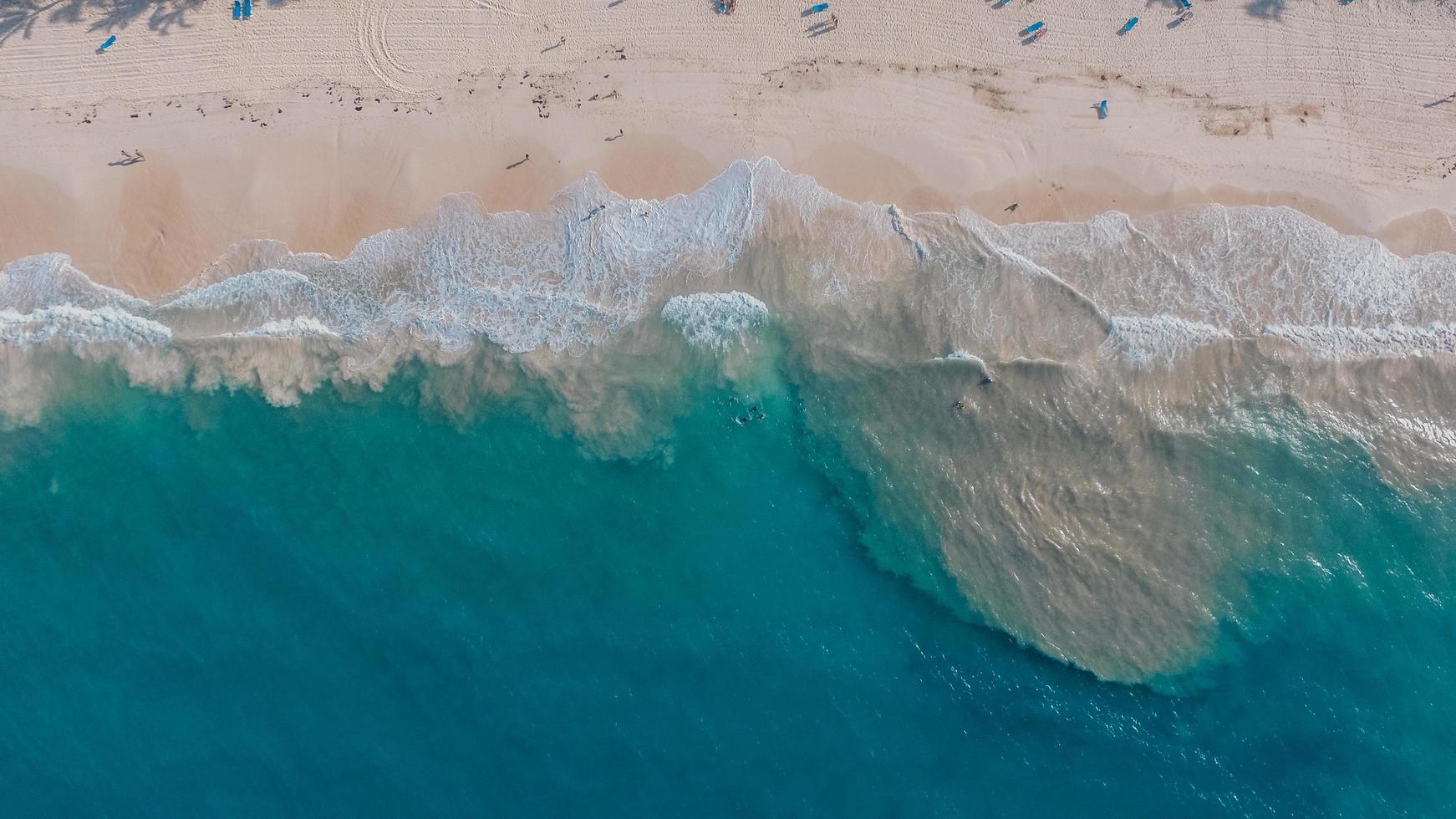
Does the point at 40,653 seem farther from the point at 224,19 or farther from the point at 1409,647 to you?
the point at 1409,647

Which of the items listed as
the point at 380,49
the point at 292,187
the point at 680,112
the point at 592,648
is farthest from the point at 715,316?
the point at 292,187

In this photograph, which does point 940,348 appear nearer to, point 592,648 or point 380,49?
point 592,648

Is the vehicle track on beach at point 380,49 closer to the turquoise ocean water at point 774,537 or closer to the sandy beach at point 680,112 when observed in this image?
the sandy beach at point 680,112

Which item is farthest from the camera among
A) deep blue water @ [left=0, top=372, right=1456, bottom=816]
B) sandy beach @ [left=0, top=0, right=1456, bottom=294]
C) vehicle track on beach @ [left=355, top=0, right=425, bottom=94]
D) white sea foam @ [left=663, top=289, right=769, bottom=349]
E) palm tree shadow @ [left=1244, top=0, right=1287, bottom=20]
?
vehicle track on beach @ [left=355, top=0, right=425, bottom=94]

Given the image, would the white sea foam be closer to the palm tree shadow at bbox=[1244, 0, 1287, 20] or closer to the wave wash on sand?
the wave wash on sand

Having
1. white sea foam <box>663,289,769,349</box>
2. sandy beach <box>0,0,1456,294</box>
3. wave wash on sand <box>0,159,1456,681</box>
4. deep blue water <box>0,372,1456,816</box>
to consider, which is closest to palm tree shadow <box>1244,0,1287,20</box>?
sandy beach <box>0,0,1456,294</box>

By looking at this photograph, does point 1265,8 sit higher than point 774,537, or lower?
higher
